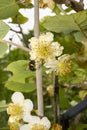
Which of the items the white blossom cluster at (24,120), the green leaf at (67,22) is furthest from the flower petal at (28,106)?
the green leaf at (67,22)

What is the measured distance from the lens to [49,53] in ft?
1.52

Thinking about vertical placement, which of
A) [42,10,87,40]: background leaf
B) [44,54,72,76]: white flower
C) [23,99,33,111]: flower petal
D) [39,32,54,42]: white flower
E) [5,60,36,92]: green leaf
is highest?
[42,10,87,40]: background leaf

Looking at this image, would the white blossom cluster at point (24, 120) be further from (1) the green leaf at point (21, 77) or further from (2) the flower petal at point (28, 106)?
(1) the green leaf at point (21, 77)

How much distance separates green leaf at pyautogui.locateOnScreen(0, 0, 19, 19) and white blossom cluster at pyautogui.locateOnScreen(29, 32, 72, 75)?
5 cm

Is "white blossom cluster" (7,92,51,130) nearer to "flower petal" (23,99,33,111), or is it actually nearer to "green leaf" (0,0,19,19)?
"flower petal" (23,99,33,111)

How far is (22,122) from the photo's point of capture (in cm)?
49

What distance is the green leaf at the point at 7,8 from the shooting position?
0.48 meters

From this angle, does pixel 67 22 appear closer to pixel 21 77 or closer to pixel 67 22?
pixel 67 22

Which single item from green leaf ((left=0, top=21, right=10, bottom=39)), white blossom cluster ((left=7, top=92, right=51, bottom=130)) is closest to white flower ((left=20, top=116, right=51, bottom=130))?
white blossom cluster ((left=7, top=92, right=51, bottom=130))

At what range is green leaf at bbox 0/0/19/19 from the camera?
48cm

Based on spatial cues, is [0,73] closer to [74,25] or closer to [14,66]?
[14,66]

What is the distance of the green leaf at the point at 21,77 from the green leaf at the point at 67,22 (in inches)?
6.5

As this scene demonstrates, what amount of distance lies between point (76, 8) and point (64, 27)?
0.03m

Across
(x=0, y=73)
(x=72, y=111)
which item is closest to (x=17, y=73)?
(x=72, y=111)
